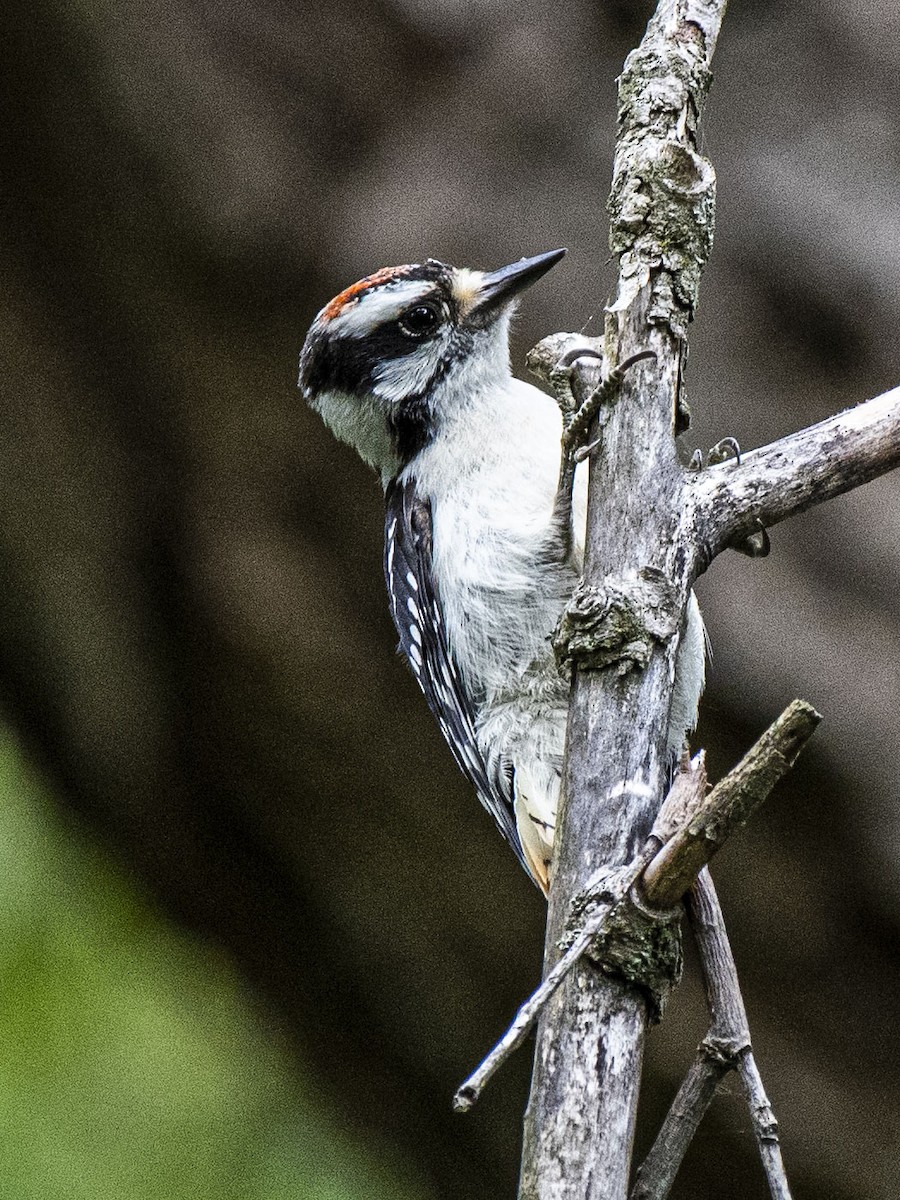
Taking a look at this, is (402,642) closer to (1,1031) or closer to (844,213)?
(1,1031)

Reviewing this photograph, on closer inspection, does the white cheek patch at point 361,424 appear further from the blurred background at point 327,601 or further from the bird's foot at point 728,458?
the blurred background at point 327,601

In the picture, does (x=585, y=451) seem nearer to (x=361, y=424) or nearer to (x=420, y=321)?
(x=420, y=321)

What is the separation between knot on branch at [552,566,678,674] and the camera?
1.75m

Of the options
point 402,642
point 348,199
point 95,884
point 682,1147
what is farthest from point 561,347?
point 95,884

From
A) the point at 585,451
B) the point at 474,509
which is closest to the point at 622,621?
the point at 585,451

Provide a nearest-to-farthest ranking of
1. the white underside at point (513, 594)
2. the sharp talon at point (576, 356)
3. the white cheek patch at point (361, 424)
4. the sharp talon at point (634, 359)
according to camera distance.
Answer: the sharp talon at point (634, 359) < the sharp talon at point (576, 356) < the white underside at point (513, 594) < the white cheek patch at point (361, 424)

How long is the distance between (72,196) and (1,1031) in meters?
2.87

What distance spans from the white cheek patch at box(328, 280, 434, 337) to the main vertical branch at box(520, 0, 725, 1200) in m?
0.71

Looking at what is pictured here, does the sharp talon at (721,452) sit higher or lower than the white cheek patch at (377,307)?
lower

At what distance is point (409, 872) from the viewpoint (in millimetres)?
4309

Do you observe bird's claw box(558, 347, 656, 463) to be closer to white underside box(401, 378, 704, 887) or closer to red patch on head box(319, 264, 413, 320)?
white underside box(401, 378, 704, 887)

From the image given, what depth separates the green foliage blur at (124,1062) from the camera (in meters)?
3.47

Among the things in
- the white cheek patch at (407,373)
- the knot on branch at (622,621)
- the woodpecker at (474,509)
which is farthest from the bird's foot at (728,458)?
the white cheek patch at (407,373)

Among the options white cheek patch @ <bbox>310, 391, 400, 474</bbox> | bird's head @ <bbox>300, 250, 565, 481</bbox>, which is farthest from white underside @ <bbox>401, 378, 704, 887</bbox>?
white cheek patch @ <bbox>310, 391, 400, 474</bbox>
